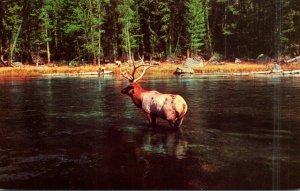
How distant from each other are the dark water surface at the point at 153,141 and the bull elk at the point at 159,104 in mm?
302

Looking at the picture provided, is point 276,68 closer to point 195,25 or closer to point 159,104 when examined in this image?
point 195,25

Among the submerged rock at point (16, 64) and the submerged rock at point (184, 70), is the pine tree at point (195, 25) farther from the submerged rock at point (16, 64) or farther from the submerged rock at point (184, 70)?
the submerged rock at point (16, 64)

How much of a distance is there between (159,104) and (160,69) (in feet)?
8.35

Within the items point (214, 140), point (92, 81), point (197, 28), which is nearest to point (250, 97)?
point (197, 28)

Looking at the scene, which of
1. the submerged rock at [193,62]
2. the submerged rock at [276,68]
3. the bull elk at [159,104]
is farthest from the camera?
the submerged rock at [193,62]

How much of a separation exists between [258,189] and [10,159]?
4.35 meters

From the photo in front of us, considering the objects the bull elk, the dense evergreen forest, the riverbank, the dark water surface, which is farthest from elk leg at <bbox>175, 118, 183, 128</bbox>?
the dense evergreen forest

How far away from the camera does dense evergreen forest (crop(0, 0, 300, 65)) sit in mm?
9922

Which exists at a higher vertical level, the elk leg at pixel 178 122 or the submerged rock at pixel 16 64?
the submerged rock at pixel 16 64

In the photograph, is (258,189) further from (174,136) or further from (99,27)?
(99,27)

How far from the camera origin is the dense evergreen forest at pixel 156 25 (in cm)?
992

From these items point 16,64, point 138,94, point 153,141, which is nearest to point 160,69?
point 138,94

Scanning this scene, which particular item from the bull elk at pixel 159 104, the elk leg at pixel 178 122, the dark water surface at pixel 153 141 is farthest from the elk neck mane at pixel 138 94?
the elk leg at pixel 178 122

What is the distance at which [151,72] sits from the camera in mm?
10766
